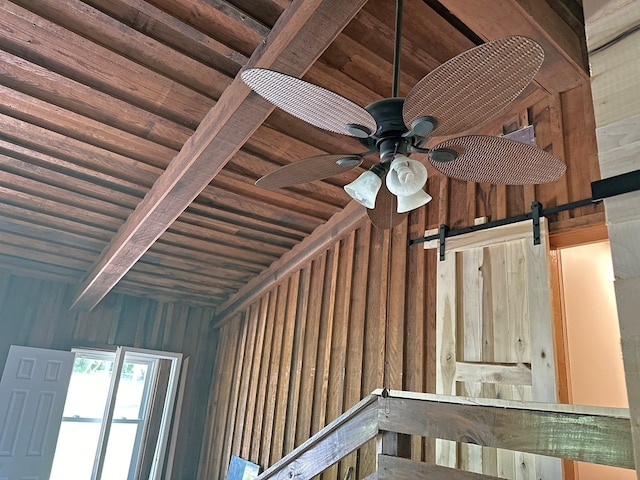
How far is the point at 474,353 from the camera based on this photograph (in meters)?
3.11

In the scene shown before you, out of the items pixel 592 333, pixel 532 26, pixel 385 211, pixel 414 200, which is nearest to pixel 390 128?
pixel 414 200

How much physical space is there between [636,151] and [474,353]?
242 centimetres

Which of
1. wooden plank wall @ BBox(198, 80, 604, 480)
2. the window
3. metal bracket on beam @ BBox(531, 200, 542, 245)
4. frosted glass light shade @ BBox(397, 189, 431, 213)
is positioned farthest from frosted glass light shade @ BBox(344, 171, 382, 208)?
the window

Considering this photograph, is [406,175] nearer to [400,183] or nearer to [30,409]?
[400,183]

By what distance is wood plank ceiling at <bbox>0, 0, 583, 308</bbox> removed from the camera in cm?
256

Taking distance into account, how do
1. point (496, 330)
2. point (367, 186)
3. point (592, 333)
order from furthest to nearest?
1. point (592, 333)
2. point (496, 330)
3. point (367, 186)

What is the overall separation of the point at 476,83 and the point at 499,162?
0.53 meters

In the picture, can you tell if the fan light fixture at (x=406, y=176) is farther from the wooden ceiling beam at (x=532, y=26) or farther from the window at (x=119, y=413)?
the window at (x=119, y=413)

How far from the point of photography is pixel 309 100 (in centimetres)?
159

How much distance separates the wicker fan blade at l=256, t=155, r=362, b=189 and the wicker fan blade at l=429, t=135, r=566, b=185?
35cm

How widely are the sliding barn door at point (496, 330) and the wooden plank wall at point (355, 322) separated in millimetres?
175

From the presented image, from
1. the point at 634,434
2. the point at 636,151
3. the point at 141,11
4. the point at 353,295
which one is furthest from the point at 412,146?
the point at 353,295

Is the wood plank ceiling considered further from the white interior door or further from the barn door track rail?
the white interior door

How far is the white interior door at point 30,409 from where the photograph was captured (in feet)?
15.5
